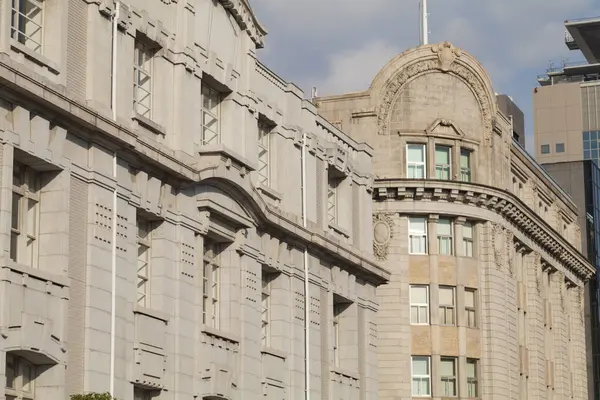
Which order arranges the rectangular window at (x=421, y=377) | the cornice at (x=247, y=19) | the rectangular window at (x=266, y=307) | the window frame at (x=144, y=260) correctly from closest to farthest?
the window frame at (x=144, y=260), the cornice at (x=247, y=19), the rectangular window at (x=266, y=307), the rectangular window at (x=421, y=377)

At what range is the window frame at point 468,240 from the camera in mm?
66688

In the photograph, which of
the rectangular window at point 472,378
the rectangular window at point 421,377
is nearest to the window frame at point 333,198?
the rectangular window at point 421,377

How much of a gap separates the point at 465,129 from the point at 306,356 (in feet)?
77.6

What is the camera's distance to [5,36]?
102 ft

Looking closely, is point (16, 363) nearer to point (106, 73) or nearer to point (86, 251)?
point (86, 251)

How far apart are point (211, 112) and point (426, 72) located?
26609 millimetres

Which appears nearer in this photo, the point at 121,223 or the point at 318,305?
the point at 121,223

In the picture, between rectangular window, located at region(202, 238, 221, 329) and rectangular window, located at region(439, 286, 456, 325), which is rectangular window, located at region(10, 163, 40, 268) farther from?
rectangular window, located at region(439, 286, 456, 325)

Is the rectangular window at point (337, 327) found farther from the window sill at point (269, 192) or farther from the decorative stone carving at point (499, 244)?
the decorative stone carving at point (499, 244)

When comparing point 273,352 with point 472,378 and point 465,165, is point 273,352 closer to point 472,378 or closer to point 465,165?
point 472,378

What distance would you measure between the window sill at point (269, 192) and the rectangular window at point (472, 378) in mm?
23340

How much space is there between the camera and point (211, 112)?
136 ft

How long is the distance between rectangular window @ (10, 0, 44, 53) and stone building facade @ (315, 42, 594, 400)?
33.3 m

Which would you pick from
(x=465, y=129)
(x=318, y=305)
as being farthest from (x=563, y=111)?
(x=318, y=305)
